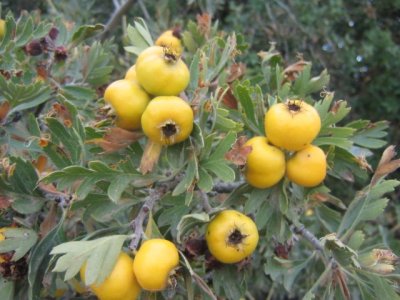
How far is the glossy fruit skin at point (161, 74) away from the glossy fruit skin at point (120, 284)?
1.27 ft

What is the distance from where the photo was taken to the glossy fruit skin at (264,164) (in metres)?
1.14

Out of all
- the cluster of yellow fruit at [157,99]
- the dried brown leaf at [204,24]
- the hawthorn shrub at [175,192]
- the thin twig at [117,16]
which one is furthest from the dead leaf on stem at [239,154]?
the thin twig at [117,16]

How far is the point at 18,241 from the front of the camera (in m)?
1.17

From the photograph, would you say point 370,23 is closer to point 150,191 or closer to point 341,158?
point 341,158

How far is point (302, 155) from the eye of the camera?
3.82 feet

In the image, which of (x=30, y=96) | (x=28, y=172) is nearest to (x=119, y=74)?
(x=30, y=96)

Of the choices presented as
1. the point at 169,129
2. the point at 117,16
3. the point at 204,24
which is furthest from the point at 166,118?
the point at 117,16

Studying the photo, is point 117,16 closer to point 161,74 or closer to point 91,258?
point 161,74

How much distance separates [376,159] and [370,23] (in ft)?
3.77

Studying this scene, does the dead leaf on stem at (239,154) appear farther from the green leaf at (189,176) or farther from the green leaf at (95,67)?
the green leaf at (95,67)

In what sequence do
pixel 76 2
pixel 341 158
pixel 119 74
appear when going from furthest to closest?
1. pixel 76 2
2. pixel 119 74
3. pixel 341 158

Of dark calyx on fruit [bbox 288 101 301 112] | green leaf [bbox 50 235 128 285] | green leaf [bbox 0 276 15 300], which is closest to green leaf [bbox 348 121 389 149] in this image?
dark calyx on fruit [bbox 288 101 301 112]

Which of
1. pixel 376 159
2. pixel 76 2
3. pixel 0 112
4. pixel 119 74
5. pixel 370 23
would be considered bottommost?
pixel 376 159

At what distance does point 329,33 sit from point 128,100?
9.10 ft
